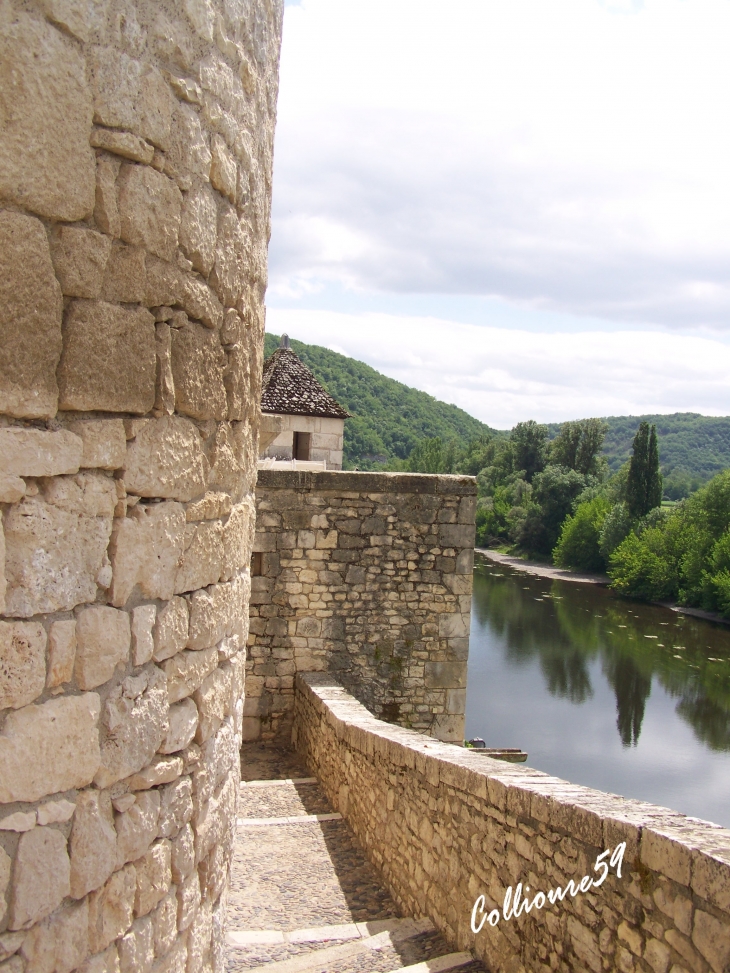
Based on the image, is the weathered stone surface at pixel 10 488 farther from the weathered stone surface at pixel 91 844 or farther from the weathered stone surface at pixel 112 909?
the weathered stone surface at pixel 112 909

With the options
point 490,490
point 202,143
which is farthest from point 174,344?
point 490,490

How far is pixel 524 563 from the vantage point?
48.5 metres

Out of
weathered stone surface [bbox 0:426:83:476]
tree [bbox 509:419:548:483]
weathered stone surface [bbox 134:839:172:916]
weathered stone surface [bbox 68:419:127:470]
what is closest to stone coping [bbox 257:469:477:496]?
weathered stone surface [bbox 134:839:172:916]

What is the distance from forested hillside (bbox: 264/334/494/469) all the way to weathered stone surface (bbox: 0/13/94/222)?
202 ft

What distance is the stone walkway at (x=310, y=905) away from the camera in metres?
3.49

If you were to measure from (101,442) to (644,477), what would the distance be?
43845 mm

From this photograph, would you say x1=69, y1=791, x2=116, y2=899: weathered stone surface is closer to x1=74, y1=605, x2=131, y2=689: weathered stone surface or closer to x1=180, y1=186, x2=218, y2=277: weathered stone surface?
x1=74, y1=605, x2=131, y2=689: weathered stone surface

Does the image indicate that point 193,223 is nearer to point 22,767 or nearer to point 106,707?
point 106,707

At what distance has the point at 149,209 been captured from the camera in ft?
5.24

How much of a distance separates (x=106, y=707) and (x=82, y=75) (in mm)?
1183

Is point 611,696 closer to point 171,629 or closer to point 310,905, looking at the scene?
point 310,905

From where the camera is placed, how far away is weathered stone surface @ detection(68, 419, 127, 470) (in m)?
1.48

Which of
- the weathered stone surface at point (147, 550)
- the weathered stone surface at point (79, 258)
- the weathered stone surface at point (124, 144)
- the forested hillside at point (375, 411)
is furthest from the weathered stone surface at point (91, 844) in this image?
the forested hillside at point (375, 411)

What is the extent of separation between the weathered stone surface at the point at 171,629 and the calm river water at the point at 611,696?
15.5 m
